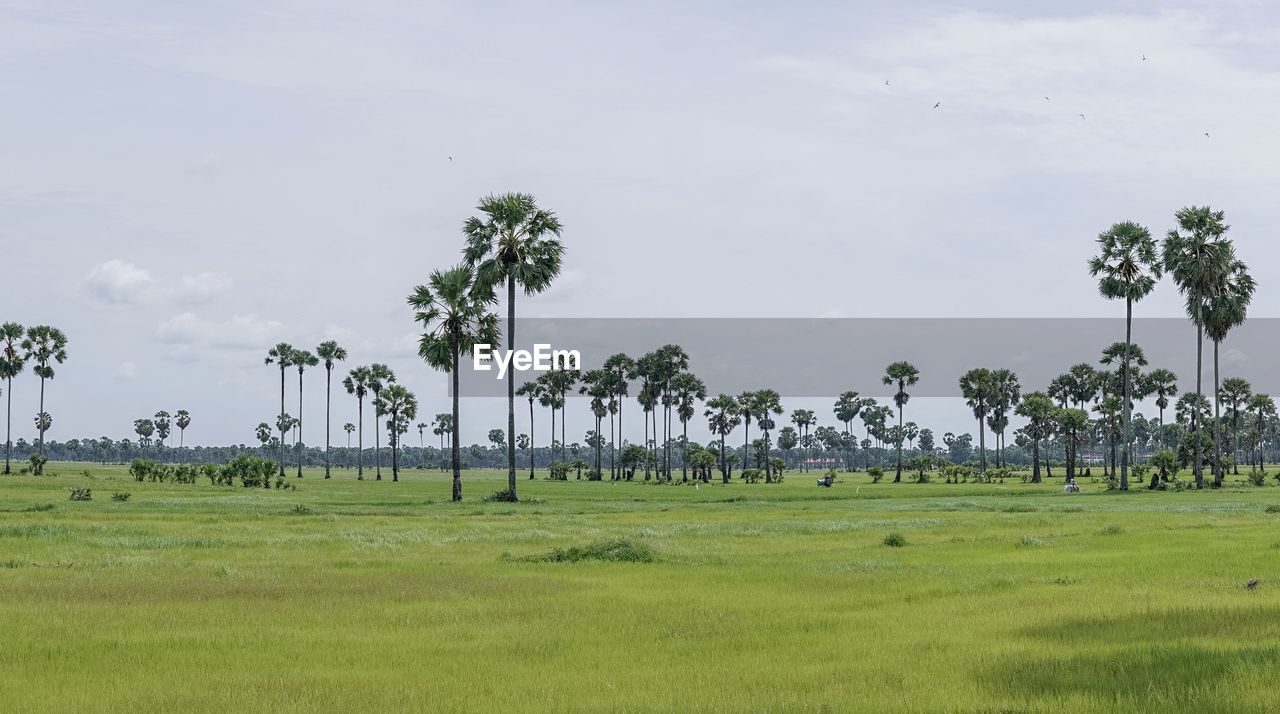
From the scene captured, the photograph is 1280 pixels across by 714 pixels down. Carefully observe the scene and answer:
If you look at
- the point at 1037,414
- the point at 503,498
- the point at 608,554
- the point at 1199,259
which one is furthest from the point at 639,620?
the point at 1037,414

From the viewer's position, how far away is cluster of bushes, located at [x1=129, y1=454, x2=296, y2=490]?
101m

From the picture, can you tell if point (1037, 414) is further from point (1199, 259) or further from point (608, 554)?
point (608, 554)

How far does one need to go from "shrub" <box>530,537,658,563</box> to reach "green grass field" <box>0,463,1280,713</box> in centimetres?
65

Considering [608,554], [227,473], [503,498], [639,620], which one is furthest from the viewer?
[227,473]

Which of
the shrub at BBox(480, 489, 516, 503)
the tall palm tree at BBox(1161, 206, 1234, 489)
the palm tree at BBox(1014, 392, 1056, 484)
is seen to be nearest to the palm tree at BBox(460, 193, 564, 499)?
the shrub at BBox(480, 489, 516, 503)

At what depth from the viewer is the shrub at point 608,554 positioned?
34.0 meters

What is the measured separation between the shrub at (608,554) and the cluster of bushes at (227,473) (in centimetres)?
6690

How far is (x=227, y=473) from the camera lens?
4122 inches

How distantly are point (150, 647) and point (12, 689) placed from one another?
3260 mm

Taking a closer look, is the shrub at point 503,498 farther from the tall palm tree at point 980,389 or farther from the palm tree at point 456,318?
the tall palm tree at point 980,389

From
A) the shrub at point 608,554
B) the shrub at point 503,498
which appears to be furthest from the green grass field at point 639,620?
the shrub at point 503,498

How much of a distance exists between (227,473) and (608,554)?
78.8 m

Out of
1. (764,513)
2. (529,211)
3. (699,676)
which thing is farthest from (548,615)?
(529,211)

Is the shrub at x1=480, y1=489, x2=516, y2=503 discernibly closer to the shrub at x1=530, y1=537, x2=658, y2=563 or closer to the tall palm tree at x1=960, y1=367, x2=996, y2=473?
the shrub at x1=530, y1=537, x2=658, y2=563
